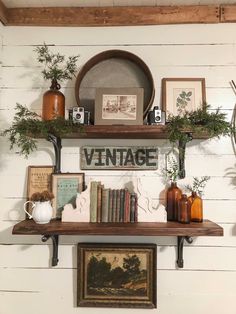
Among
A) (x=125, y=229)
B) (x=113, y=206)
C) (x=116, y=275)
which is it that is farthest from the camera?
(x=116, y=275)

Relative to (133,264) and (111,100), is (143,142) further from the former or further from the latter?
(133,264)

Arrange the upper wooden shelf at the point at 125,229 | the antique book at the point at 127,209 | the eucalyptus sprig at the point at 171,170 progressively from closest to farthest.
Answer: the upper wooden shelf at the point at 125,229 → the antique book at the point at 127,209 → the eucalyptus sprig at the point at 171,170

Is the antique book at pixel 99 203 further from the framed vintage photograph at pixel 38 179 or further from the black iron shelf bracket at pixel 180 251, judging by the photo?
the black iron shelf bracket at pixel 180 251

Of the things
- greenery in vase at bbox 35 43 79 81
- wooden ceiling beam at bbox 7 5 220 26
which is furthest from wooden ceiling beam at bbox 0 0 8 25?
greenery in vase at bbox 35 43 79 81

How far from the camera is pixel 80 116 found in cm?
131

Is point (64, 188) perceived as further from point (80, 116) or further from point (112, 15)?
point (112, 15)

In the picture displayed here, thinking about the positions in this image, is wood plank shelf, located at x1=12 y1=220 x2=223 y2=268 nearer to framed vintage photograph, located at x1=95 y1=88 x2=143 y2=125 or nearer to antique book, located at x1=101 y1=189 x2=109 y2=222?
antique book, located at x1=101 y1=189 x2=109 y2=222

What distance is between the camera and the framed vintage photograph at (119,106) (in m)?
1.31

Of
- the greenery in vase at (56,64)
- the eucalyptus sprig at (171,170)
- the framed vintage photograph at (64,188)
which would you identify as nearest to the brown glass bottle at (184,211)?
the eucalyptus sprig at (171,170)

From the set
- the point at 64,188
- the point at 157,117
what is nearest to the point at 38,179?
the point at 64,188

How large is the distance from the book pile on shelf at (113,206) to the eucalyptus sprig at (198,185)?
12.3 inches

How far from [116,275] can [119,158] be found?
0.59m

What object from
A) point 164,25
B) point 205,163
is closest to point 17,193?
point 205,163

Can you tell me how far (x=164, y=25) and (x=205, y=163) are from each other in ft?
2.50
